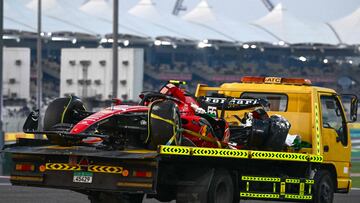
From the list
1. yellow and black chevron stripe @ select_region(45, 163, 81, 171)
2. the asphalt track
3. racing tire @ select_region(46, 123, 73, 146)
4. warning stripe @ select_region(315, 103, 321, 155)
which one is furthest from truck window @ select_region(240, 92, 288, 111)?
yellow and black chevron stripe @ select_region(45, 163, 81, 171)

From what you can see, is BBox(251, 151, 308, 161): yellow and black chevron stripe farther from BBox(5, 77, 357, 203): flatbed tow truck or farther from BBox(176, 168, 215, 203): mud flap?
BBox(176, 168, 215, 203): mud flap

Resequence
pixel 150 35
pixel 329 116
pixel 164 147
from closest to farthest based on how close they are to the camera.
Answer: pixel 164 147, pixel 329 116, pixel 150 35

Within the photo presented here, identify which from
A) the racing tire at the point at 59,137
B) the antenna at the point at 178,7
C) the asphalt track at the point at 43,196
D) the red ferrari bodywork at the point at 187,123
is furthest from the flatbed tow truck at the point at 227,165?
the antenna at the point at 178,7

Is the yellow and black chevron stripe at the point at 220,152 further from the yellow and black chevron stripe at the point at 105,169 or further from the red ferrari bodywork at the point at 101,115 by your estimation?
the red ferrari bodywork at the point at 101,115

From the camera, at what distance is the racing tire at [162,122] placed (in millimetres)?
16328

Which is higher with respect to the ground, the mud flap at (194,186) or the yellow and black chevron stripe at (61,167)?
the yellow and black chevron stripe at (61,167)

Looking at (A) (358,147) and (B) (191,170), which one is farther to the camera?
(A) (358,147)

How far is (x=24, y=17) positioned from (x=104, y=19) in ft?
45.9

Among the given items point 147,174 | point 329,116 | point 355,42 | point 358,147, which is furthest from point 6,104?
point 355,42

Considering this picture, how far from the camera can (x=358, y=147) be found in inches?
1638

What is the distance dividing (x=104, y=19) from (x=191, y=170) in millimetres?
100029

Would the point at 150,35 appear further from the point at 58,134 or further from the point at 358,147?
the point at 58,134

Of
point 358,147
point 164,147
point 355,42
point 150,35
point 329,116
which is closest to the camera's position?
point 164,147

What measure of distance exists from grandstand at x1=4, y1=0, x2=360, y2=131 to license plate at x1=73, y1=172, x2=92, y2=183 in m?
77.1
